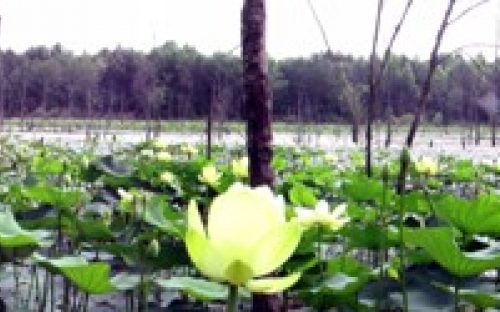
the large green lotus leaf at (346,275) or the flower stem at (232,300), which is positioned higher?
the flower stem at (232,300)

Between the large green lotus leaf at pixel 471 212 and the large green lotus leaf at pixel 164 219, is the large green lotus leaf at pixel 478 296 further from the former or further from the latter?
the large green lotus leaf at pixel 164 219

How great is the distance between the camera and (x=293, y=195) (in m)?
2.34

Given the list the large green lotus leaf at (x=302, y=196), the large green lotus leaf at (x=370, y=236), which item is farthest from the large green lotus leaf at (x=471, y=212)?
the large green lotus leaf at (x=302, y=196)

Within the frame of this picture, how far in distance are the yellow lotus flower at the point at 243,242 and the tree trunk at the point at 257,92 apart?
146 cm

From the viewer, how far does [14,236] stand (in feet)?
4.42

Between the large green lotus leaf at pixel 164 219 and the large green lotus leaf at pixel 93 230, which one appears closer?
the large green lotus leaf at pixel 164 219

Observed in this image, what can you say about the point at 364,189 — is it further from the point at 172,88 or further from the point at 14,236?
the point at 172,88

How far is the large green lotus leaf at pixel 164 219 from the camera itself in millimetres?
1604

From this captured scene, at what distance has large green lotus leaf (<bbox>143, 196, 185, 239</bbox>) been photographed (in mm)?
1604

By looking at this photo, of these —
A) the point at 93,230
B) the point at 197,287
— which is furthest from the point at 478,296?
the point at 93,230

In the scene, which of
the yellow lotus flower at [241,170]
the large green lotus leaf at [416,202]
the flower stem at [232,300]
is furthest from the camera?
the yellow lotus flower at [241,170]

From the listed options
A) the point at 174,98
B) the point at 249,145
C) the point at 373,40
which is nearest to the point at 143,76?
the point at 174,98

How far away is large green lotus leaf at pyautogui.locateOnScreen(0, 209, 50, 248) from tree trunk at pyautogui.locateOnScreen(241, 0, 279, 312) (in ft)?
2.80

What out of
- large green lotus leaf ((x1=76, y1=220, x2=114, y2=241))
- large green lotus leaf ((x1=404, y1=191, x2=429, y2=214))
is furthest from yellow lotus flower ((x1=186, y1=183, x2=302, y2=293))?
large green lotus leaf ((x1=404, y1=191, x2=429, y2=214))
